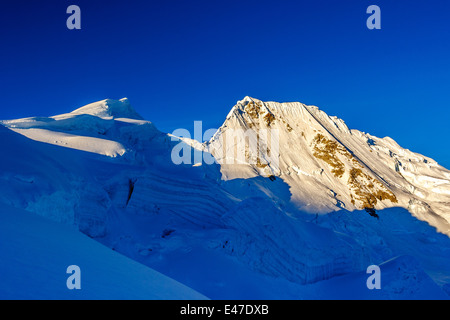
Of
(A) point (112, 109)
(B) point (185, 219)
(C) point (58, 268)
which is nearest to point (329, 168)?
(A) point (112, 109)

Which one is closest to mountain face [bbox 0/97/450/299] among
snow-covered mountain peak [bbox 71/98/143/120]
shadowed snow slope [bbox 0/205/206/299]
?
snow-covered mountain peak [bbox 71/98/143/120]

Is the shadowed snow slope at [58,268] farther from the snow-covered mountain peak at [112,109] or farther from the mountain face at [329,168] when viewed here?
the mountain face at [329,168]

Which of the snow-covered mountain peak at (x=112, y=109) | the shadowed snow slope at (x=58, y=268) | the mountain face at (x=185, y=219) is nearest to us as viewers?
the shadowed snow slope at (x=58, y=268)

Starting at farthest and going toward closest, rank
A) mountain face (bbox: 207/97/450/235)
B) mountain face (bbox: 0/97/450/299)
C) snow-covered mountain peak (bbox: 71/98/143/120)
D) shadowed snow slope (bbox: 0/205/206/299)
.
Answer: mountain face (bbox: 207/97/450/235) → snow-covered mountain peak (bbox: 71/98/143/120) → mountain face (bbox: 0/97/450/299) → shadowed snow slope (bbox: 0/205/206/299)

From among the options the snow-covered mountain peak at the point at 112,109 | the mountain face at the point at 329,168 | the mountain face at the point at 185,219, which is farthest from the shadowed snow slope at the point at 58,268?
the mountain face at the point at 329,168

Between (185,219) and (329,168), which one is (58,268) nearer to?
(185,219)

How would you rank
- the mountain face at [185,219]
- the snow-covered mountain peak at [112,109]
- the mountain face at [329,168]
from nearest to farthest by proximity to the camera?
the mountain face at [185,219]
the snow-covered mountain peak at [112,109]
the mountain face at [329,168]

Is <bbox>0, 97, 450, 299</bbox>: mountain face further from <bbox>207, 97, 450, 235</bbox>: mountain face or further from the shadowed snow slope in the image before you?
<bbox>207, 97, 450, 235</bbox>: mountain face

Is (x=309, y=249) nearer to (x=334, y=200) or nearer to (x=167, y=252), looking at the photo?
(x=167, y=252)

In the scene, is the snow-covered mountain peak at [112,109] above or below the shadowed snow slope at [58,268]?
above

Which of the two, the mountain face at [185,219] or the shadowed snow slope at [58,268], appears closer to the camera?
the shadowed snow slope at [58,268]
